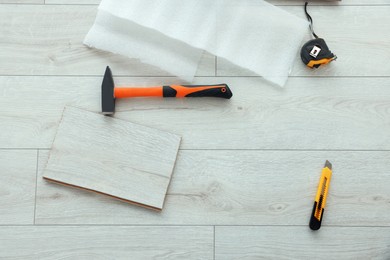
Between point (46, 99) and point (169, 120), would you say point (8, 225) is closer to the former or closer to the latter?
point (46, 99)

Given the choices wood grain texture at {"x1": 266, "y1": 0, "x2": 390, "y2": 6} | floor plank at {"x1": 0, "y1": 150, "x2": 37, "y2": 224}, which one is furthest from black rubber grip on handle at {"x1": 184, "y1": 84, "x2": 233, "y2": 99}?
floor plank at {"x1": 0, "y1": 150, "x2": 37, "y2": 224}

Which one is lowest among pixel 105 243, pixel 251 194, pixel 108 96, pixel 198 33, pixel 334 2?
pixel 105 243

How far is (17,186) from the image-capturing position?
3.79 ft

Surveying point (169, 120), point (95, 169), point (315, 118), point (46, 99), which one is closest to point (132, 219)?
point (95, 169)

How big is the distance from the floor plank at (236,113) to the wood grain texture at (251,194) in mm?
32

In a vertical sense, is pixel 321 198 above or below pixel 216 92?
below

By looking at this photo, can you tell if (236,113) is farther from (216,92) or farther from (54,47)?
(54,47)

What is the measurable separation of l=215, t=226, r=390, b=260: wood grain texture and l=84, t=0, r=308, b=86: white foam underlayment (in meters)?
0.37

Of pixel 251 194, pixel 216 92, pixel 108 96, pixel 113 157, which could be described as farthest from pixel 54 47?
pixel 251 194

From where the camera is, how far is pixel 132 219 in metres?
1.15

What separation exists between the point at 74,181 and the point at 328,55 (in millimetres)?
676

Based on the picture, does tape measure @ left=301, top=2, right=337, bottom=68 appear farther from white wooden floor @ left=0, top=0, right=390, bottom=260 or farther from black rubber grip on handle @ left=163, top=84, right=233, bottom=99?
black rubber grip on handle @ left=163, top=84, right=233, bottom=99

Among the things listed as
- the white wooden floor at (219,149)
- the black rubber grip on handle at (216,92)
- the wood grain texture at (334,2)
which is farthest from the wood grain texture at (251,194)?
the wood grain texture at (334,2)

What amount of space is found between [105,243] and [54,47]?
494mm
